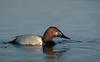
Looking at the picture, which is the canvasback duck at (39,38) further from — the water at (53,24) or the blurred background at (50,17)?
the blurred background at (50,17)

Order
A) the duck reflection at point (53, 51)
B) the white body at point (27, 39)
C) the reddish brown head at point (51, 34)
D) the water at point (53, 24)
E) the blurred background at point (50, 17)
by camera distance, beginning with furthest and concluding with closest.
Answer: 1. the blurred background at point (50, 17)
2. the reddish brown head at point (51, 34)
3. the white body at point (27, 39)
4. the duck reflection at point (53, 51)
5. the water at point (53, 24)

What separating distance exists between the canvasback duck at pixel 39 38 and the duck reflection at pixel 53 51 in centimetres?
41

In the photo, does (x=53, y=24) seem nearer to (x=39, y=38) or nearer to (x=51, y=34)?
(x=51, y=34)

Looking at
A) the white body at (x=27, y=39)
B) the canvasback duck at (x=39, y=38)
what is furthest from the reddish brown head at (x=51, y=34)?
the white body at (x=27, y=39)

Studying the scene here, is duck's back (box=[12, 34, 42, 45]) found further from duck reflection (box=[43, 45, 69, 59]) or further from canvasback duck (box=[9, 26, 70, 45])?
duck reflection (box=[43, 45, 69, 59])

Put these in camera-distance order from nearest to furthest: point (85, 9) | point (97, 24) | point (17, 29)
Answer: point (17, 29), point (97, 24), point (85, 9)

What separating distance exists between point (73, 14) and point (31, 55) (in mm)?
7422

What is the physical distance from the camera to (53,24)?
60.5ft

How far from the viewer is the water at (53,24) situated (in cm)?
1335

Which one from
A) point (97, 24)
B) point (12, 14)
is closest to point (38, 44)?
point (97, 24)

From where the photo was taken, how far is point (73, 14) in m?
20.6

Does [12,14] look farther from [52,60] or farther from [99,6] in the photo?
[52,60]

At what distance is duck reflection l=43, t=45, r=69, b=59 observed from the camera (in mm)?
13477

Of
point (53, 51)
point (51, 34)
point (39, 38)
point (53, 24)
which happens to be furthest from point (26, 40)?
point (53, 24)
